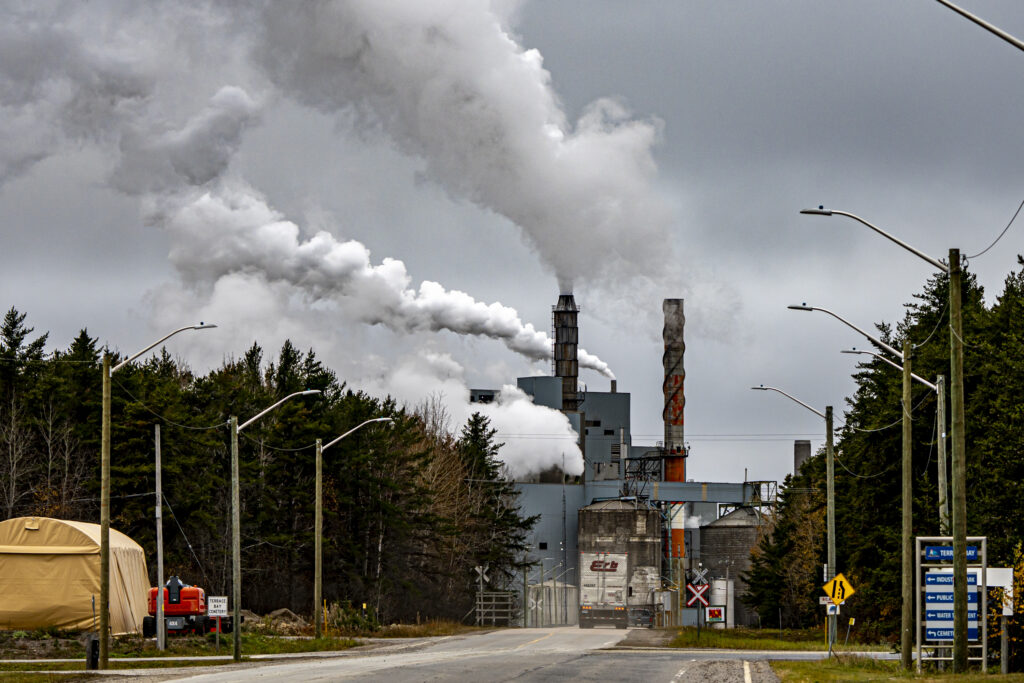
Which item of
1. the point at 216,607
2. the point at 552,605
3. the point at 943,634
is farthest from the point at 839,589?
the point at 552,605

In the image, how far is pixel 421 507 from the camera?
88625 millimetres

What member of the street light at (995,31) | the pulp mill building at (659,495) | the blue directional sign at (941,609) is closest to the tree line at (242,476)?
the pulp mill building at (659,495)

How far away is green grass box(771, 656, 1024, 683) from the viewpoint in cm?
2575

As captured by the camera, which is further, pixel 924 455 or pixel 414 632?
pixel 414 632

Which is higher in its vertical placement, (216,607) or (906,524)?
(906,524)

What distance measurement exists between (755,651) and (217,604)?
20357 mm

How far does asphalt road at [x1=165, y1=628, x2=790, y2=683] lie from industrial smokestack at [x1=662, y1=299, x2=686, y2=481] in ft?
212

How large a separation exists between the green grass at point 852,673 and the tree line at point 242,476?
29943 millimetres

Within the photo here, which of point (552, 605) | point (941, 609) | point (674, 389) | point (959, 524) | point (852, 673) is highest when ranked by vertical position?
point (674, 389)

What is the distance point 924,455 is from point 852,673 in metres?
24.3

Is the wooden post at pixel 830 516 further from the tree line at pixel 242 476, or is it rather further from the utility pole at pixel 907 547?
the tree line at pixel 242 476

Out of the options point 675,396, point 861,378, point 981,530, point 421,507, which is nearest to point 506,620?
point 421,507

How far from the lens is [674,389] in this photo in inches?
4427

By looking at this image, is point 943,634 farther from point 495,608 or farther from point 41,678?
point 495,608
